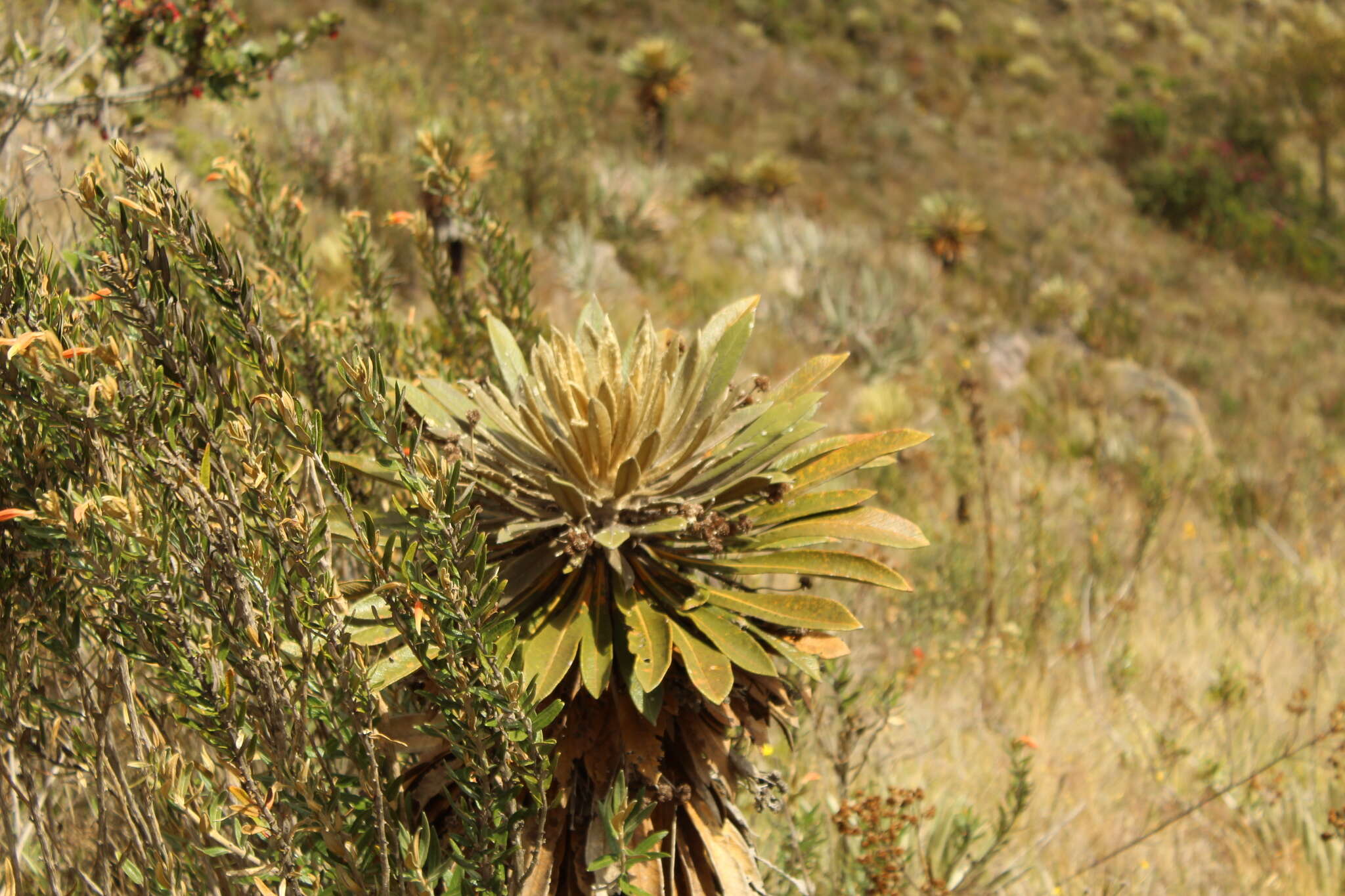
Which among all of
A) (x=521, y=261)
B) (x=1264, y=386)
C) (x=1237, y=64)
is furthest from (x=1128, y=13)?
(x=521, y=261)

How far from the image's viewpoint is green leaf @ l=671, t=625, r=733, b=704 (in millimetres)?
1431

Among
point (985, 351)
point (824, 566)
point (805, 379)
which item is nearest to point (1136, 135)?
point (985, 351)

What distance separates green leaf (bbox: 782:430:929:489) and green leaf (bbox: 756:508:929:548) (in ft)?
0.27

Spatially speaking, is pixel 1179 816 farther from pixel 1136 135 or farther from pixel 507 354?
pixel 1136 135

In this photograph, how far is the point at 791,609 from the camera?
1586 mm

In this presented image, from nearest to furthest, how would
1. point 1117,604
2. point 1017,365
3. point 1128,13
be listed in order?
point 1117,604 < point 1017,365 < point 1128,13

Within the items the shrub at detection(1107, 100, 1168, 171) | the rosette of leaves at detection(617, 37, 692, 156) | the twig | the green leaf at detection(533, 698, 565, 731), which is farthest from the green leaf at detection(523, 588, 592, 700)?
the shrub at detection(1107, 100, 1168, 171)

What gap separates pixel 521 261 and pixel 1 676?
1.37m

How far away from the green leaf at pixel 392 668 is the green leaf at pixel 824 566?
543mm

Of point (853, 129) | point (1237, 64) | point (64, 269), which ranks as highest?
point (1237, 64)

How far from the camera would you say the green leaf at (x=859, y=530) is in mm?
1651

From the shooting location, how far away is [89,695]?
1532 millimetres

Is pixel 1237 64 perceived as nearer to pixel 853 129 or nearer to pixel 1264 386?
pixel 853 129

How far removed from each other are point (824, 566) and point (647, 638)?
350 mm
